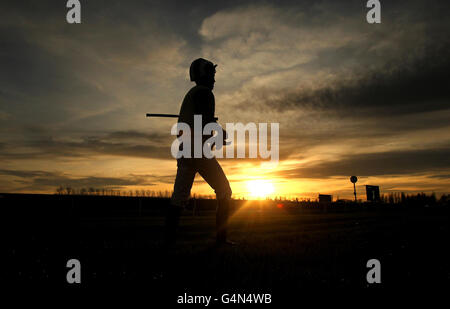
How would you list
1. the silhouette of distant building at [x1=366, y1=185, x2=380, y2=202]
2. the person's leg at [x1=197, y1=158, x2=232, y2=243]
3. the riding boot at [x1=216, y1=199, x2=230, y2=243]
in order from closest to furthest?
1. the person's leg at [x1=197, y1=158, x2=232, y2=243]
2. the riding boot at [x1=216, y1=199, x2=230, y2=243]
3. the silhouette of distant building at [x1=366, y1=185, x2=380, y2=202]

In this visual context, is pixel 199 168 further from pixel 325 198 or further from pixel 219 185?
pixel 325 198

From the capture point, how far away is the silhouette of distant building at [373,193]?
46.8 m

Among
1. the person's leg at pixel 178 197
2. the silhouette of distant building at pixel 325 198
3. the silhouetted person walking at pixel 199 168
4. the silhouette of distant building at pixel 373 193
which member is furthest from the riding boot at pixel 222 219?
the silhouette of distant building at pixel 373 193

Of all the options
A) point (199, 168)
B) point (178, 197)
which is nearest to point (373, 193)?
point (199, 168)

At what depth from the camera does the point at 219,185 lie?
5.85 m

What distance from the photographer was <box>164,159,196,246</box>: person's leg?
5.29m

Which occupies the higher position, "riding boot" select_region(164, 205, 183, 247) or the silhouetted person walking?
the silhouetted person walking

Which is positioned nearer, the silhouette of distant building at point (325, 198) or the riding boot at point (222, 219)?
the riding boot at point (222, 219)

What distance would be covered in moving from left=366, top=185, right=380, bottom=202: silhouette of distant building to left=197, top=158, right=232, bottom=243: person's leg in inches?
1781

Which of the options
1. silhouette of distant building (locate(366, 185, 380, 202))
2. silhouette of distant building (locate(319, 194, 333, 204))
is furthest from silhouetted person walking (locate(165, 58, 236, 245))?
silhouette of distant building (locate(366, 185, 380, 202))

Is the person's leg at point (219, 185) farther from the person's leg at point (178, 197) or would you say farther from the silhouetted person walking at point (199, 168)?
the person's leg at point (178, 197)

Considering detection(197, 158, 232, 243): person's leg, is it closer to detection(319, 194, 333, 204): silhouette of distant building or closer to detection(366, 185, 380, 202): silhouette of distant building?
detection(319, 194, 333, 204): silhouette of distant building
